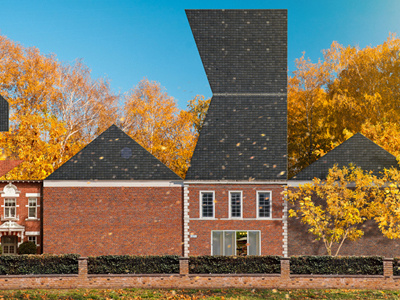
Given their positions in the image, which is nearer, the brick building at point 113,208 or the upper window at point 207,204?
the brick building at point 113,208

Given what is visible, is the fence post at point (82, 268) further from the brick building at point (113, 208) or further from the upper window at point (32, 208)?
the upper window at point (32, 208)

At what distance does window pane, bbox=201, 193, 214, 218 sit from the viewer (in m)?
35.0

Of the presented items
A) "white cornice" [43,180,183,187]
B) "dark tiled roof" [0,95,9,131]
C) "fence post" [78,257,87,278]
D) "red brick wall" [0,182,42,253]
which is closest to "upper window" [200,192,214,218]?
"white cornice" [43,180,183,187]

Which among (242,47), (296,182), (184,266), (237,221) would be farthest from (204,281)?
(242,47)

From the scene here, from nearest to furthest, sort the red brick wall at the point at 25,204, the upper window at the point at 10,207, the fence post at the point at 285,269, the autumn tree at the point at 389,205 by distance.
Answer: the fence post at the point at 285,269
the autumn tree at the point at 389,205
the red brick wall at the point at 25,204
the upper window at the point at 10,207

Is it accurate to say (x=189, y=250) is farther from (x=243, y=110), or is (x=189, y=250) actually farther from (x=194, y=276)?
(x=243, y=110)

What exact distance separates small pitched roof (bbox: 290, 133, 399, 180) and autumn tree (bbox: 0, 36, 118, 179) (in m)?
28.0

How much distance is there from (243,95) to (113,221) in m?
12.9

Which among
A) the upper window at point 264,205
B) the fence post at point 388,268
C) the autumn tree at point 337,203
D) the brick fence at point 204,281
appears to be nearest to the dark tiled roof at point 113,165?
the upper window at point 264,205

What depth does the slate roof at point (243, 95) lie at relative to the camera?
116 feet

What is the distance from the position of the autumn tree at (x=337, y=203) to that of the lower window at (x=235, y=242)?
3298mm

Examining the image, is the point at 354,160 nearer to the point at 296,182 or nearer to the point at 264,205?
the point at 296,182

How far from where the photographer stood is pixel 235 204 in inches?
1375

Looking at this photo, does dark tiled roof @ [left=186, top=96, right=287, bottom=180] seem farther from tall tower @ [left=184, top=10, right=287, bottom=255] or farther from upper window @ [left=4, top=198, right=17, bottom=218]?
upper window @ [left=4, top=198, right=17, bottom=218]
